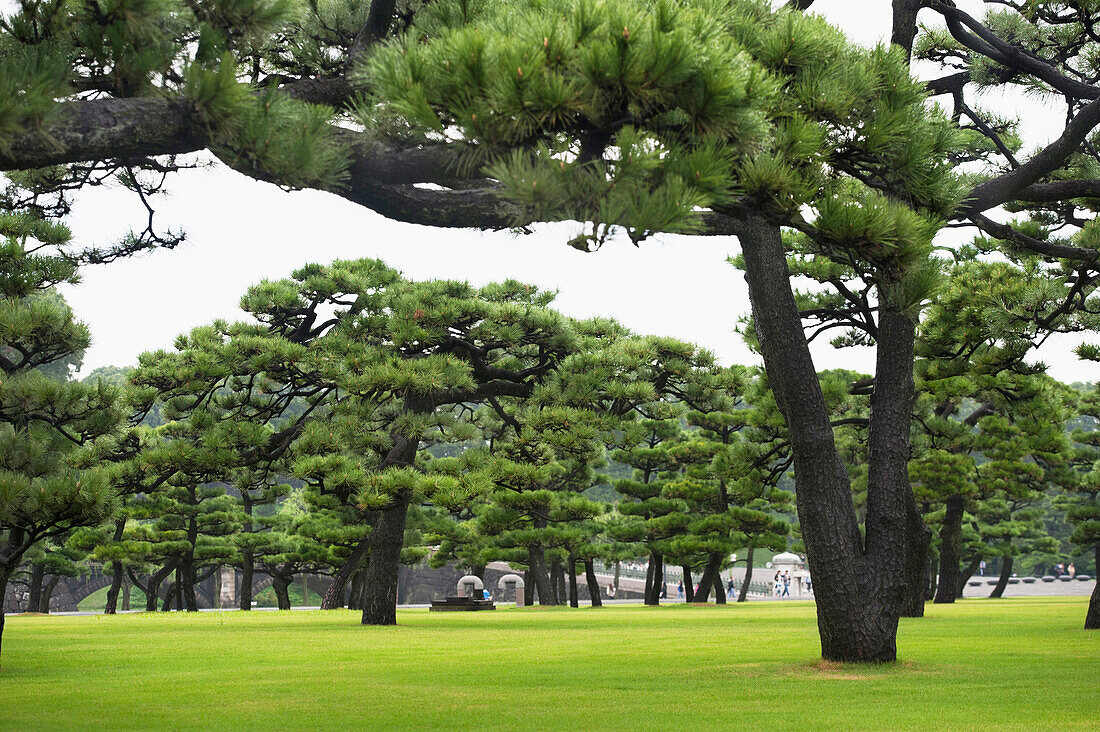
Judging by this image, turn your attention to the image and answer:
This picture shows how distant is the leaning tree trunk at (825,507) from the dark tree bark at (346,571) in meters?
11.2

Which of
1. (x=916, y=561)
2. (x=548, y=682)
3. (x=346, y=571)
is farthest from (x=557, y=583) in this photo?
(x=548, y=682)

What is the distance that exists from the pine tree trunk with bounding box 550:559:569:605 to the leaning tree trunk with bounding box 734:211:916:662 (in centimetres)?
1592

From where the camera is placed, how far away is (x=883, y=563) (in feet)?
19.2

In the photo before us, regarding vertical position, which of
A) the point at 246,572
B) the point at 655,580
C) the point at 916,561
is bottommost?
the point at 655,580

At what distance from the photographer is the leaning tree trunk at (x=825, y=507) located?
18.6ft

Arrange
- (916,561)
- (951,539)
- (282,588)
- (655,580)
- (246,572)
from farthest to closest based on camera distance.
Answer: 1. (282,588)
2. (246,572)
3. (655,580)
4. (951,539)
5. (916,561)

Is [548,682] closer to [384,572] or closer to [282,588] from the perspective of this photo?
[384,572]

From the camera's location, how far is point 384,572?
11.4 m

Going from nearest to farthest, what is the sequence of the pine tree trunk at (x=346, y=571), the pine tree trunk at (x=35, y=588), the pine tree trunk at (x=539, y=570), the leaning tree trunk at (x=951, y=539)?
the leaning tree trunk at (x=951, y=539), the pine tree trunk at (x=346, y=571), the pine tree trunk at (x=539, y=570), the pine tree trunk at (x=35, y=588)

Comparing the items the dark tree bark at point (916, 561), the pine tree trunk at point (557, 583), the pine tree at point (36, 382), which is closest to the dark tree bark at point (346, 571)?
the pine tree trunk at point (557, 583)

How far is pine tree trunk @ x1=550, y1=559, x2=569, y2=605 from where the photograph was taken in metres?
22.1

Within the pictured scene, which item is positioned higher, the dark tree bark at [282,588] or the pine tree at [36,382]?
the pine tree at [36,382]

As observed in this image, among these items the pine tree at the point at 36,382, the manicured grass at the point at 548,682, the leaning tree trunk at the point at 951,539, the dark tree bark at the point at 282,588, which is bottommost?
the dark tree bark at the point at 282,588

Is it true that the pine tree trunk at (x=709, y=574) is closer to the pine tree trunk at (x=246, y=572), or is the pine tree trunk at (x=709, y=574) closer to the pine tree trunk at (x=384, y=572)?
the pine tree trunk at (x=384, y=572)
